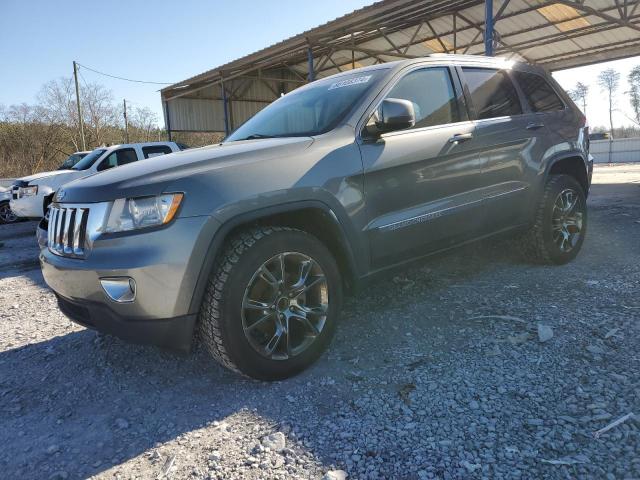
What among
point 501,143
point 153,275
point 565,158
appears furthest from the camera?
point 565,158

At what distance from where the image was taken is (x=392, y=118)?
2.75m

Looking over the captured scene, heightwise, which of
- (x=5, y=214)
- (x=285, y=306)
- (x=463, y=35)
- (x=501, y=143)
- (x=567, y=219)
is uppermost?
(x=463, y=35)

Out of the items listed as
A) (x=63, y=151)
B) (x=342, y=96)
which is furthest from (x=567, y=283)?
(x=63, y=151)

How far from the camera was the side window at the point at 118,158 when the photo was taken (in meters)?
9.75

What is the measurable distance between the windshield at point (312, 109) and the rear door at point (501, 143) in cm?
100

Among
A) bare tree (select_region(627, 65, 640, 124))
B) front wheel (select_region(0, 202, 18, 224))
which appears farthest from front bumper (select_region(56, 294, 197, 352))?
bare tree (select_region(627, 65, 640, 124))

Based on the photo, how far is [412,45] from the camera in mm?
15891

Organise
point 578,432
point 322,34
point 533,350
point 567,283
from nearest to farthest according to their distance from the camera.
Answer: point 578,432 → point 533,350 → point 567,283 → point 322,34

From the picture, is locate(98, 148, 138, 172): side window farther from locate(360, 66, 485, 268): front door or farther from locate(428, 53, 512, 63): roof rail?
locate(360, 66, 485, 268): front door

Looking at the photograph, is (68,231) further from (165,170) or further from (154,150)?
(154,150)

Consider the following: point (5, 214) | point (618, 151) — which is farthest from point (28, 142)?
point (618, 151)

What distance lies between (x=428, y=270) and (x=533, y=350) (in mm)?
1758

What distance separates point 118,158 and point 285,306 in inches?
345

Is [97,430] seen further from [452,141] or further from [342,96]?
[452,141]
